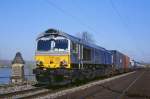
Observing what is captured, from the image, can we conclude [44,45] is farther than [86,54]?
No

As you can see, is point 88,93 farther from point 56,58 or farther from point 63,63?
point 56,58

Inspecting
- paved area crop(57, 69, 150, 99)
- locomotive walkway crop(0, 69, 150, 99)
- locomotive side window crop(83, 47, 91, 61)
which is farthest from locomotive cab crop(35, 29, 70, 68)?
locomotive side window crop(83, 47, 91, 61)

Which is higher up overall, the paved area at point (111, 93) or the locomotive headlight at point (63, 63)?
the locomotive headlight at point (63, 63)

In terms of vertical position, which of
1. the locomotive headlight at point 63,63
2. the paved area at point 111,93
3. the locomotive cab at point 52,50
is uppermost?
the locomotive cab at point 52,50

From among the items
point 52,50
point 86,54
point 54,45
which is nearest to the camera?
point 52,50

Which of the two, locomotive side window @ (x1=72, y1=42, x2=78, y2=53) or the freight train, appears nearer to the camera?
the freight train

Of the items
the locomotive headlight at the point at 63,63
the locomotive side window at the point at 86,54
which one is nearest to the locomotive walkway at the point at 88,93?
the locomotive headlight at the point at 63,63

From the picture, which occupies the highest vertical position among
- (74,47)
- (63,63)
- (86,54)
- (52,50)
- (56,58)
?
(74,47)

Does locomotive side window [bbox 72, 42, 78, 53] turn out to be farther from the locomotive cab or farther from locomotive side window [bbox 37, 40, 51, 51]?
locomotive side window [bbox 37, 40, 51, 51]

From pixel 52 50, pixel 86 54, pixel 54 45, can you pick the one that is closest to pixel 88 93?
pixel 52 50

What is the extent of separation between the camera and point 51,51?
24344 mm

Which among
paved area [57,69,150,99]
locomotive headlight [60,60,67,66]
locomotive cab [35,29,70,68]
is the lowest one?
paved area [57,69,150,99]

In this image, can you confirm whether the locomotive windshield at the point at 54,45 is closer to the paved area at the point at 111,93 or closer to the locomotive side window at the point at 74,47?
the locomotive side window at the point at 74,47

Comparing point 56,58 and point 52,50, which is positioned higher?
point 52,50
